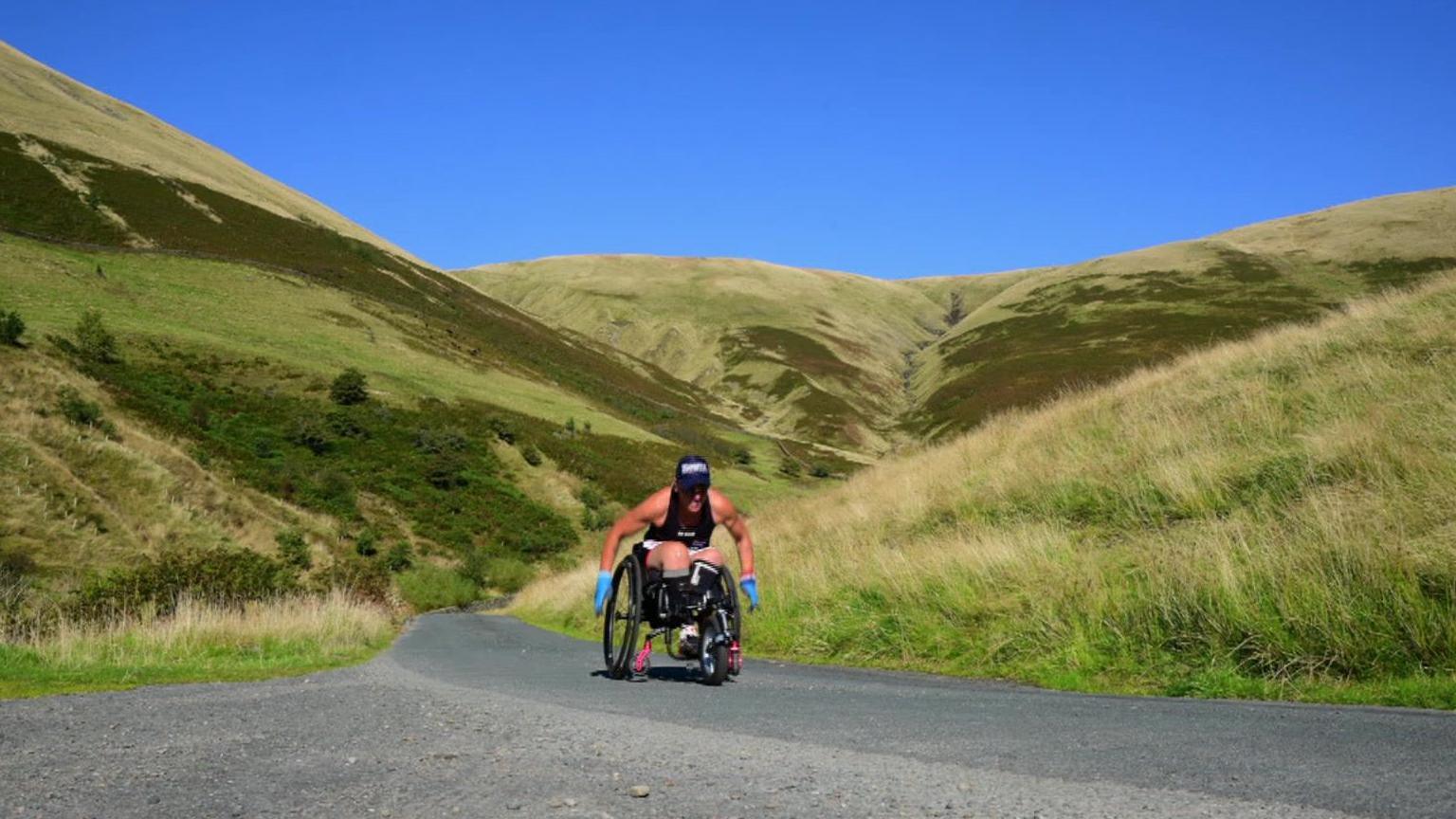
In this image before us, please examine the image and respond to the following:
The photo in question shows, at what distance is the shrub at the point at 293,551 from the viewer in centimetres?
3353

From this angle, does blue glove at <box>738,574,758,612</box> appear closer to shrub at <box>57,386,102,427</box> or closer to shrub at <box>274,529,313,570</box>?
shrub at <box>274,529,313,570</box>

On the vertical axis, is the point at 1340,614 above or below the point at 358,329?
below

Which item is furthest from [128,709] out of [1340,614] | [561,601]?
[561,601]

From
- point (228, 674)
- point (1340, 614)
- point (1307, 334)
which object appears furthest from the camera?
point (1307, 334)

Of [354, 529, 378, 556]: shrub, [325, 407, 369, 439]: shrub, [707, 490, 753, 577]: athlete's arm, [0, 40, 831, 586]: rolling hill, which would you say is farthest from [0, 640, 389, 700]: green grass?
[325, 407, 369, 439]: shrub

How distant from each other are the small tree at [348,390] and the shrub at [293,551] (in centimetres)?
2740

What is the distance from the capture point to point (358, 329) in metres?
74.9

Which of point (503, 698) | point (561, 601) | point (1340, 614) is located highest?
point (1340, 614)

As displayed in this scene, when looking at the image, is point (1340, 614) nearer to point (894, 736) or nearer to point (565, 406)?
point (894, 736)

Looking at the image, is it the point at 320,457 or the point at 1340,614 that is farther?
the point at 320,457

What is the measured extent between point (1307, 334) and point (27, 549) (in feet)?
99.8

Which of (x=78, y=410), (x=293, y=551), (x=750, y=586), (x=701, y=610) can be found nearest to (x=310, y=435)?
(x=293, y=551)

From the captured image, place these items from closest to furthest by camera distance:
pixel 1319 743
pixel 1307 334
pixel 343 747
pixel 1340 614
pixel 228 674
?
1. pixel 1319 743
2. pixel 343 747
3. pixel 1340 614
4. pixel 228 674
5. pixel 1307 334

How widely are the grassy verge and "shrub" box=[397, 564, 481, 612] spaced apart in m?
28.8
